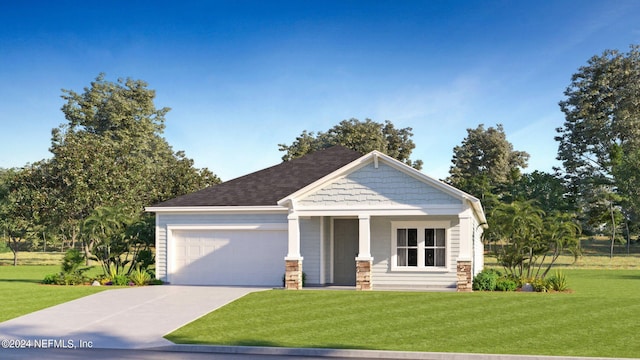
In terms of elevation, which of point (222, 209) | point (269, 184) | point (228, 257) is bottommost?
point (228, 257)

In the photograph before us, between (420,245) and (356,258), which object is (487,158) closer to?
(420,245)

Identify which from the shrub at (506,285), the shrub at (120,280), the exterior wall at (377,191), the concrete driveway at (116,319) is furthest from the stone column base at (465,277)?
the shrub at (120,280)

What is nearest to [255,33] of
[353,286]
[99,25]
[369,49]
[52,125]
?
[369,49]

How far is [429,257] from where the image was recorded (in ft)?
80.6

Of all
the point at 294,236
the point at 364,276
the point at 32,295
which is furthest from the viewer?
the point at 294,236

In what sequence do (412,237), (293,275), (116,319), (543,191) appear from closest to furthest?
(116,319)
(293,275)
(412,237)
(543,191)

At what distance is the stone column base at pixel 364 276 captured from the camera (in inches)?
908

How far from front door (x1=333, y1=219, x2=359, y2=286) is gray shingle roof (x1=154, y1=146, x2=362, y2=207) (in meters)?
2.53

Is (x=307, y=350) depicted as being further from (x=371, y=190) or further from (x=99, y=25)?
(x=99, y=25)

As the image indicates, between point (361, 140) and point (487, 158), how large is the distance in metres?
14.7

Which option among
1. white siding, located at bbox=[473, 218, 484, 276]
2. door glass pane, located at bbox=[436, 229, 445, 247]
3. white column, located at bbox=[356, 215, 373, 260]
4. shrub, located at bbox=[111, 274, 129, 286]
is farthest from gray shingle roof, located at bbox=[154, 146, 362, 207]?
white siding, located at bbox=[473, 218, 484, 276]

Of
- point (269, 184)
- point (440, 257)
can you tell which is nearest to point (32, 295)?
point (269, 184)

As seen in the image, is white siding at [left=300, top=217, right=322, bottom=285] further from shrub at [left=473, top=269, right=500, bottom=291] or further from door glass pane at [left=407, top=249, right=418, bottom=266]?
shrub at [left=473, top=269, right=500, bottom=291]

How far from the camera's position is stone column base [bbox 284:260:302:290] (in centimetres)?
2350
